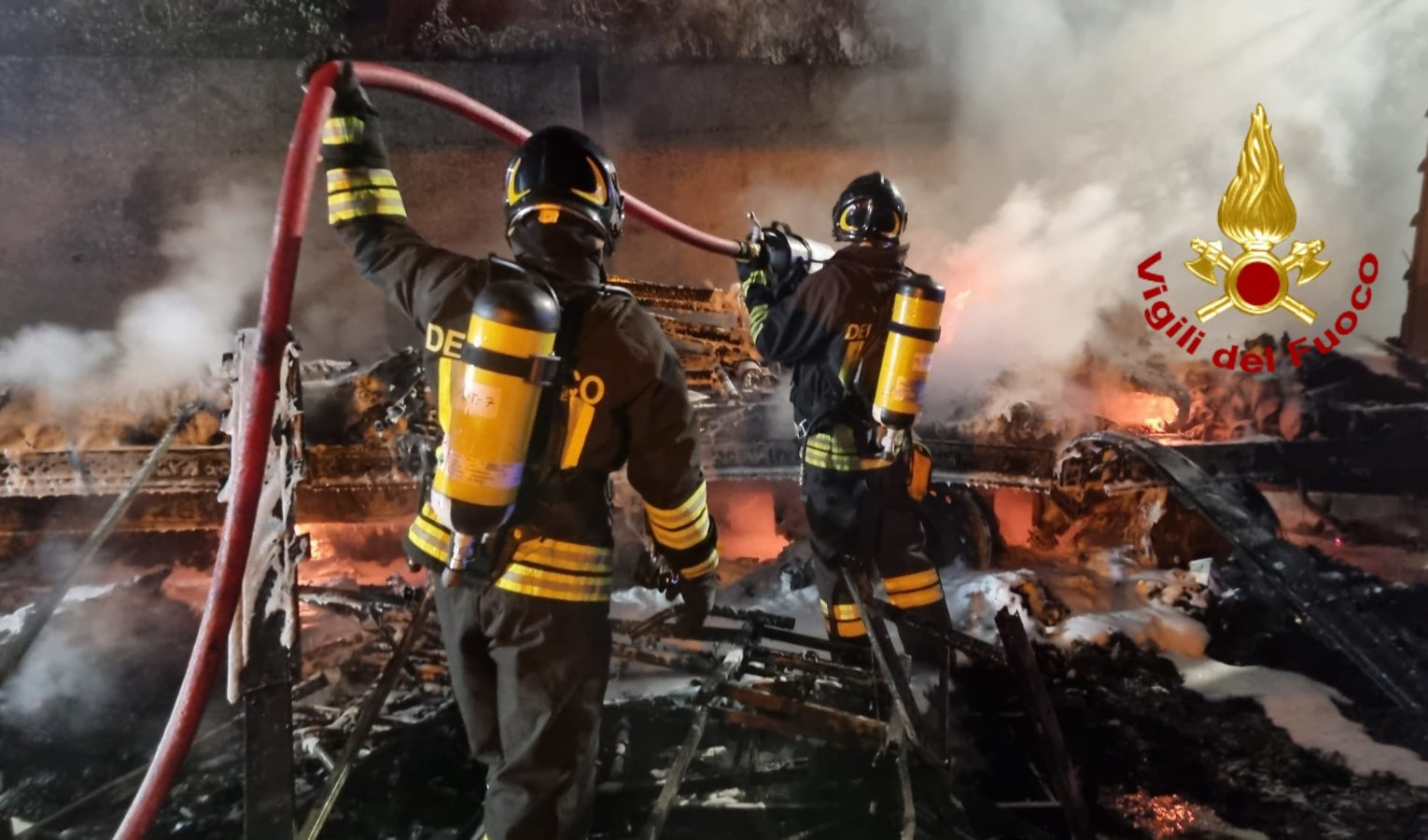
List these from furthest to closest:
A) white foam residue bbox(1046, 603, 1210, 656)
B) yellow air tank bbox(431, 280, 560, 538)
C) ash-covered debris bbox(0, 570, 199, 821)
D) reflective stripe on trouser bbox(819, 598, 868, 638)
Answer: white foam residue bbox(1046, 603, 1210, 656) → reflective stripe on trouser bbox(819, 598, 868, 638) → ash-covered debris bbox(0, 570, 199, 821) → yellow air tank bbox(431, 280, 560, 538)

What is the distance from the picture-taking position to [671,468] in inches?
95.0

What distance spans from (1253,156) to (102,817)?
27.8ft

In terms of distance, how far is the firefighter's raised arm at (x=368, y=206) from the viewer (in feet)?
7.82

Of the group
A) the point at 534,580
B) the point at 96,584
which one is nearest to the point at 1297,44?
the point at 534,580

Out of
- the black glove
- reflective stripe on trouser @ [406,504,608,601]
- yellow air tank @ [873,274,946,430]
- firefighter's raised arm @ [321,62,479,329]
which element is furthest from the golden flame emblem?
firefighter's raised arm @ [321,62,479,329]

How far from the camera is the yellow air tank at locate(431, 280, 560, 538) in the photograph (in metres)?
1.97

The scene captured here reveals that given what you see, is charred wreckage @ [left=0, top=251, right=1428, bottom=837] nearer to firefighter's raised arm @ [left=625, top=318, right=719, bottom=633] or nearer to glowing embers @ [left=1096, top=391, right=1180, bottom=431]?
glowing embers @ [left=1096, top=391, right=1180, bottom=431]

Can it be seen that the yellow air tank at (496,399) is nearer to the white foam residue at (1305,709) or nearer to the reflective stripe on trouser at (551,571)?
the reflective stripe on trouser at (551,571)

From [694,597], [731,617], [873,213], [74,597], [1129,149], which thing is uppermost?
[1129,149]

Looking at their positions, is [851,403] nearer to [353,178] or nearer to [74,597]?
[353,178]

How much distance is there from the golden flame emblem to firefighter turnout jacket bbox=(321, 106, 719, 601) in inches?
230

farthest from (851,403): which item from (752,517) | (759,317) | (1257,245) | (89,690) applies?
(1257,245)

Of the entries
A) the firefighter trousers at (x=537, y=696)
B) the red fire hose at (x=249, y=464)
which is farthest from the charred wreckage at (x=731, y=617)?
the firefighter trousers at (x=537, y=696)

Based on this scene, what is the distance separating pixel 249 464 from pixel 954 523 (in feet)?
15.5
